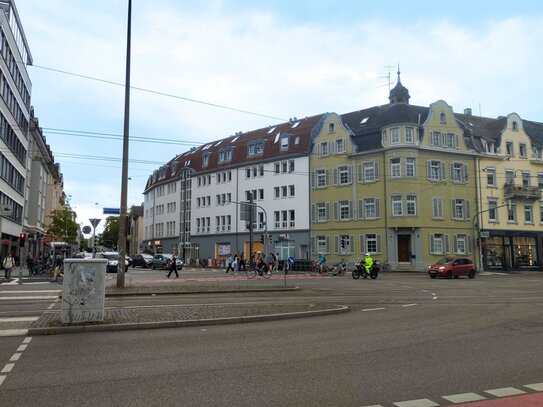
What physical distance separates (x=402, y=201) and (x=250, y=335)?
4108cm

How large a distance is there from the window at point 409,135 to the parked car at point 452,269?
15063mm

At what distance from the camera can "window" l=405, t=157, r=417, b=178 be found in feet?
162

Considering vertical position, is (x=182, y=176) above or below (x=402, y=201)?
above

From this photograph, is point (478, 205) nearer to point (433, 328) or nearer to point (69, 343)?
point (433, 328)

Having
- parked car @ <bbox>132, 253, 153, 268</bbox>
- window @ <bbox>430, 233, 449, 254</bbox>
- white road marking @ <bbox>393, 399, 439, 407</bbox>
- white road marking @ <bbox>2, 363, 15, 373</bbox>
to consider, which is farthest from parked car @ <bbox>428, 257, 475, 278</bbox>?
white road marking @ <bbox>2, 363, 15, 373</bbox>

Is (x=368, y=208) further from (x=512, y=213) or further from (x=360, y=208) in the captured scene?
(x=512, y=213)

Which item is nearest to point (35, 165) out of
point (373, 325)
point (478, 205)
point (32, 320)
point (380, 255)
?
point (380, 255)

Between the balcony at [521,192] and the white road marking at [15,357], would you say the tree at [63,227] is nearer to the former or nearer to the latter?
the balcony at [521,192]

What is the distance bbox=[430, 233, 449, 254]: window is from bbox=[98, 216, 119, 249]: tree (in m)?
95.1

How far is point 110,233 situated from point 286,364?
132m

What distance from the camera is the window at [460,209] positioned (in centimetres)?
5074

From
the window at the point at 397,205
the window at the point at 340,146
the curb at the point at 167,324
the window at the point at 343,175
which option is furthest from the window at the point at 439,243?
the curb at the point at 167,324

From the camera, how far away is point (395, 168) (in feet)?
164

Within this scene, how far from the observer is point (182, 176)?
75688 mm
